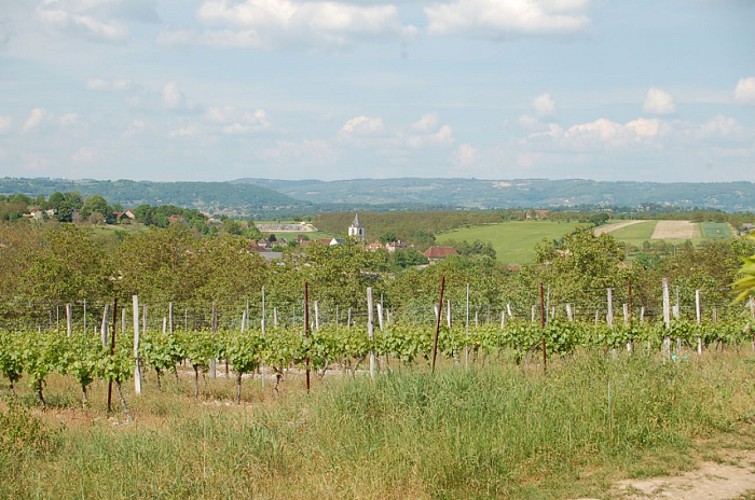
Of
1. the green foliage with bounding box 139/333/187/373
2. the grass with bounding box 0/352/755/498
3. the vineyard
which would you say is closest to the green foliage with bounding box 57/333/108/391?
the vineyard

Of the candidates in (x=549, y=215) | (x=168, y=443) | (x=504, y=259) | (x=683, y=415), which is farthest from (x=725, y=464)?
(x=549, y=215)

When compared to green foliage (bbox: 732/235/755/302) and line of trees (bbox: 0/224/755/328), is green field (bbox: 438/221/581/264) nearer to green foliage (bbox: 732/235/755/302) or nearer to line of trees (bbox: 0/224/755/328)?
line of trees (bbox: 0/224/755/328)

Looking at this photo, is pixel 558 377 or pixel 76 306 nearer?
pixel 558 377

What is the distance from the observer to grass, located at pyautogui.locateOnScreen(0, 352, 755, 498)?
666 cm

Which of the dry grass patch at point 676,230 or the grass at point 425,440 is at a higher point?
the grass at point 425,440

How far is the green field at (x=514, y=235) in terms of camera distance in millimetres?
100656

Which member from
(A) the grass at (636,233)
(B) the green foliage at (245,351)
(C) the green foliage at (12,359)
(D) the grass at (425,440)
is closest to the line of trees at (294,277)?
(B) the green foliage at (245,351)

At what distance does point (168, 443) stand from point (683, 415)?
5.62 metres

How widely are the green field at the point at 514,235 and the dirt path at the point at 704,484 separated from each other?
273 ft

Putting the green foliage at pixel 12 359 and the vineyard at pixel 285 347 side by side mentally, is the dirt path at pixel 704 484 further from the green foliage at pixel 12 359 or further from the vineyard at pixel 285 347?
the green foliage at pixel 12 359

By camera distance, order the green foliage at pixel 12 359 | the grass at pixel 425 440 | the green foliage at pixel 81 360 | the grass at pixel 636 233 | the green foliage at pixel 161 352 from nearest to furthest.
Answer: the grass at pixel 425 440, the green foliage at pixel 81 360, the green foliage at pixel 12 359, the green foliage at pixel 161 352, the grass at pixel 636 233

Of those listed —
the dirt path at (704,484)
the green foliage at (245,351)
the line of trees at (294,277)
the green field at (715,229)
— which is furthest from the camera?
the green field at (715,229)

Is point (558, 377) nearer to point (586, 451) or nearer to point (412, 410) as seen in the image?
point (586, 451)

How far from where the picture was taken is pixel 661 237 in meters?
97.6
